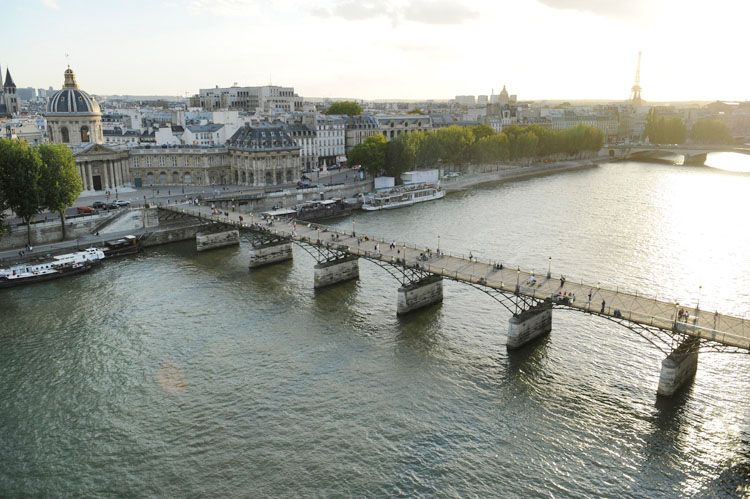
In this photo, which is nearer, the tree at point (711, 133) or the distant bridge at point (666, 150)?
the distant bridge at point (666, 150)

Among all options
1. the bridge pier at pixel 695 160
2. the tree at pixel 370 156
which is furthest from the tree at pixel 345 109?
the bridge pier at pixel 695 160

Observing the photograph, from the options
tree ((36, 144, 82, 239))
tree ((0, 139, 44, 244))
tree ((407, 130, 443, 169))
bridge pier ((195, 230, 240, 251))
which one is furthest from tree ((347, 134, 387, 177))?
tree ((0, 139, 44, 244))

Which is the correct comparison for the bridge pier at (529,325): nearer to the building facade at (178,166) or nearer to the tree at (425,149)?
the building facade at (178,166)

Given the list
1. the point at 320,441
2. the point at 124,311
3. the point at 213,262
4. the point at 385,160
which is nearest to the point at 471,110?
the point at 385,160

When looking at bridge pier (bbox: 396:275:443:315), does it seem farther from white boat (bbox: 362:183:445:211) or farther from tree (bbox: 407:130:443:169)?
tree (bbox: 407:130:443:169)

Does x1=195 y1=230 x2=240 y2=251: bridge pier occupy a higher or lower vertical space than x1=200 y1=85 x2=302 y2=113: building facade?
lower

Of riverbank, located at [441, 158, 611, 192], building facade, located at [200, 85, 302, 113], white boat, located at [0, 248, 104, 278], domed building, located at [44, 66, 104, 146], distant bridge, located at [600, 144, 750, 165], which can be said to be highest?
building facade, located at [200, 85, 302, 113]

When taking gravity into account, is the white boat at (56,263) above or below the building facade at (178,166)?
below

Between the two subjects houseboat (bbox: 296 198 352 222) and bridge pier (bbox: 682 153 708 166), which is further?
bridge pier (bbox: 682 153 708 166)
